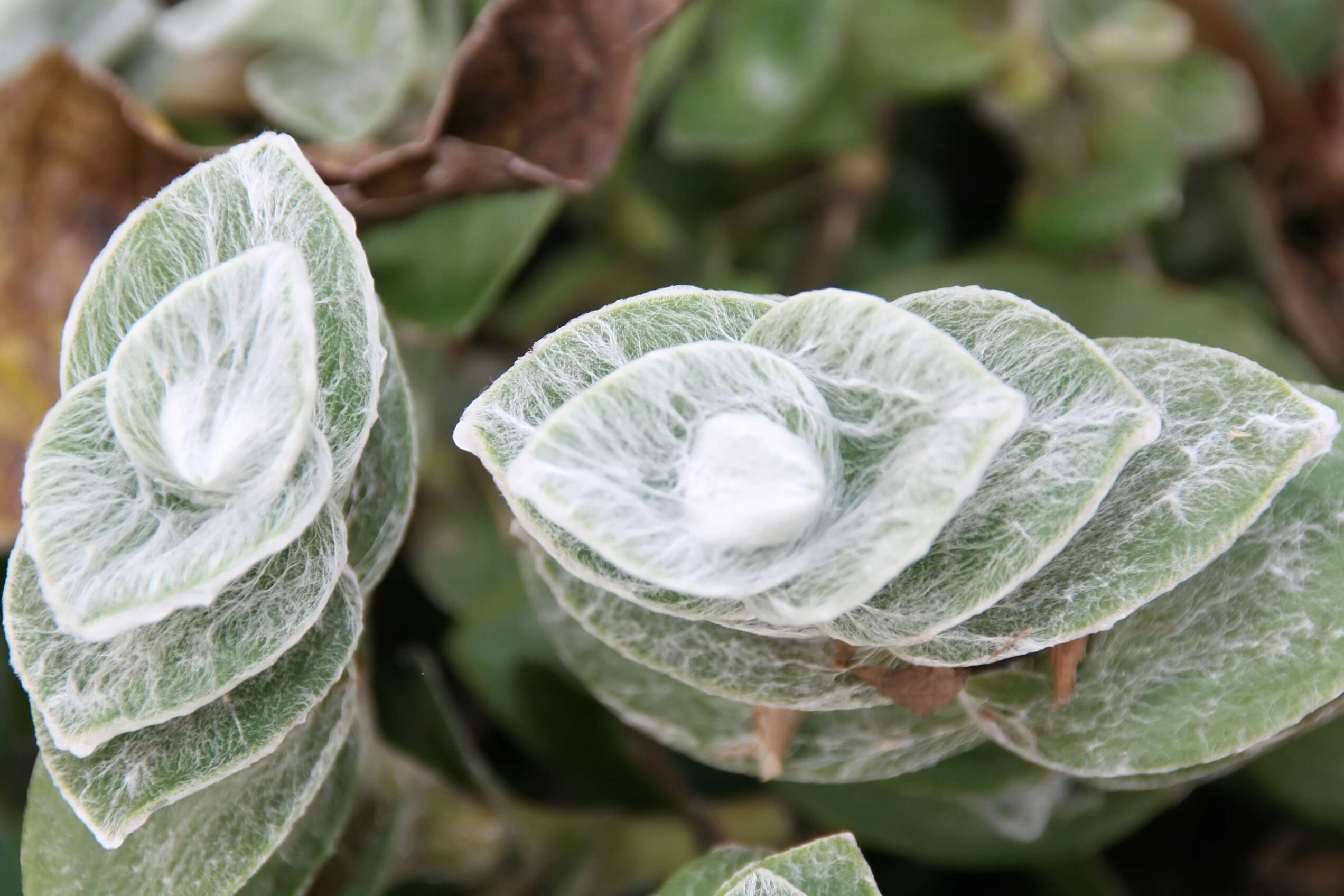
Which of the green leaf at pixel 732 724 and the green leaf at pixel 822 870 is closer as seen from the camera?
the green leaf at pixel 822 870

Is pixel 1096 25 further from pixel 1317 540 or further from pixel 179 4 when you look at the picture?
pixel 179 4

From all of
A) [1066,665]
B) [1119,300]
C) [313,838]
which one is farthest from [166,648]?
[1119,300]

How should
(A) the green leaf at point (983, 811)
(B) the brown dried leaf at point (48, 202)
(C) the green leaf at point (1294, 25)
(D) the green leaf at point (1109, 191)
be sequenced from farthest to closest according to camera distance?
(C) the green leaf at point (1294, 25) → (D) the green leaf at point (1109, 191) → (B) the brown dried leaf at point (48, 202) → (A) the green leaf at point (983, 811)

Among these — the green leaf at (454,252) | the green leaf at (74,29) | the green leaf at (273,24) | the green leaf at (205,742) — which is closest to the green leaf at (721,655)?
the green leaf at (205,742)

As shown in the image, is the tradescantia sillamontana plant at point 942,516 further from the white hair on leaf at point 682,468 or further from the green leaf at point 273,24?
the green leaf at point 273,24

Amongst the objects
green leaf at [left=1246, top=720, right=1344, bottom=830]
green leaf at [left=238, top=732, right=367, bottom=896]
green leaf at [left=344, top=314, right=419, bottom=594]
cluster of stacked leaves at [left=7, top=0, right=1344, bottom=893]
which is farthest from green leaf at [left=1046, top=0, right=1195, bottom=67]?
green leaf at [left=238, top=732, right=367, bottom=896]
